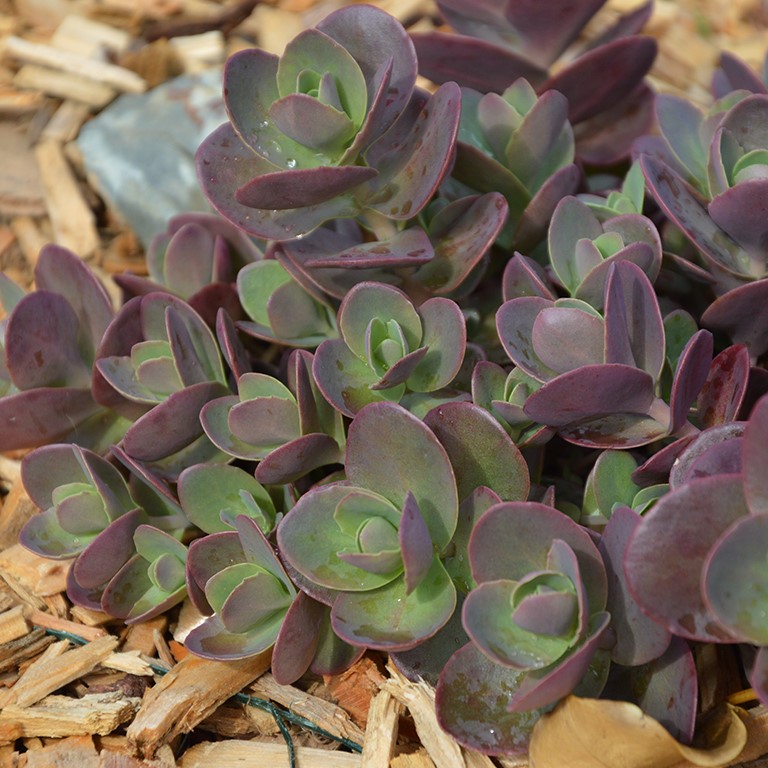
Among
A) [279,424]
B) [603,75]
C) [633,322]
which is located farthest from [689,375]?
[603,75]

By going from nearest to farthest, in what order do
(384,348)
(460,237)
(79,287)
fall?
(384,348) → (460,237) → (79,287)

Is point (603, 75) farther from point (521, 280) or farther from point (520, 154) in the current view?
point (521, 280)

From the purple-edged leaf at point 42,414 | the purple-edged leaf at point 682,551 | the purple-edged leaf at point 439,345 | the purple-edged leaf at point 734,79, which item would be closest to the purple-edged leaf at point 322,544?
the purple-edged leaf at point 439,345

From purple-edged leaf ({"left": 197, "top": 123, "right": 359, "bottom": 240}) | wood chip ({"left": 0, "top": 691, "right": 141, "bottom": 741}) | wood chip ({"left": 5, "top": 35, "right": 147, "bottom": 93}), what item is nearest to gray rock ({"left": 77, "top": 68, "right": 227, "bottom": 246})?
wood chip ({"left": 5, "top": 35, "right": 147, "bottom": 93})

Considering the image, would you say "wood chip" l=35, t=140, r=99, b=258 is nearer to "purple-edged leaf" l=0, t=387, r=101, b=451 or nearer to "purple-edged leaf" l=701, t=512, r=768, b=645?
"purple-edged leaf" l=0, t=387, r=101, b=451

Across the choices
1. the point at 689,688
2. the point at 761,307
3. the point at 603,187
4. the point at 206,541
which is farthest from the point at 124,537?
the point at 603,187

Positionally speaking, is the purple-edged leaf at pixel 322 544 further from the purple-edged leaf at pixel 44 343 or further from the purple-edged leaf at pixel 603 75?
the purple-edged leaf at pixel 603 75

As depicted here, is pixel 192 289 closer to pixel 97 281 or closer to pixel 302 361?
pixel 97 281
